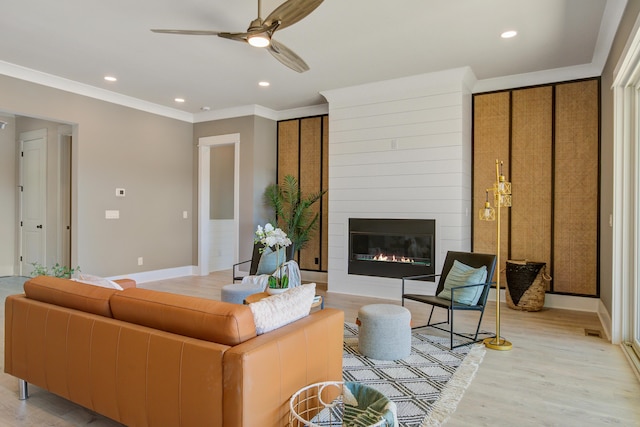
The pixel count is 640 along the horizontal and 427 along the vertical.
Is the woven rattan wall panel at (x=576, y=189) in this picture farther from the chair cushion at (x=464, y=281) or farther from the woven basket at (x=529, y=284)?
the chair cushion at (x=464, y=281)

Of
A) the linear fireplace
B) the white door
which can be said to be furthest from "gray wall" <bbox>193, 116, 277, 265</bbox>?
the white door

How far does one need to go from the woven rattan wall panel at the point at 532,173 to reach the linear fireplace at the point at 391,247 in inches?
44.6

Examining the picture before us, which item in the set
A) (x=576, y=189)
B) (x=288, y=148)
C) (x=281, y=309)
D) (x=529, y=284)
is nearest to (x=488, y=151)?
(x=576, y=189)

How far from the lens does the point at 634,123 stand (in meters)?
3.54

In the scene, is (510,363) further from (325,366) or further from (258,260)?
(258,260)

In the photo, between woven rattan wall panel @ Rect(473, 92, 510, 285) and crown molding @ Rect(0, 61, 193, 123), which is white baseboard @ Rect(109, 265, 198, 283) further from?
woven rattan wall panel @ Rect(473, 92, 510, 285)

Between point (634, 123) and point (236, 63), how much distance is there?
412 centimetres

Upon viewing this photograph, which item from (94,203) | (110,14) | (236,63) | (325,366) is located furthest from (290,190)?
(325,366)

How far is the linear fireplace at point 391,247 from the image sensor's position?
5.42 m

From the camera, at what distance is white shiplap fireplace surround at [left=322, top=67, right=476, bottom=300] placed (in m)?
5.22

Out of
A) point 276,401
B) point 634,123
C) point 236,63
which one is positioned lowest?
point 276,401

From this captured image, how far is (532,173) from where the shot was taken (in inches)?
208

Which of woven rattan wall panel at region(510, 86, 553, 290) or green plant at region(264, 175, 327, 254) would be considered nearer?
woven rattan wall panel at region(510, 86, 553, 290)

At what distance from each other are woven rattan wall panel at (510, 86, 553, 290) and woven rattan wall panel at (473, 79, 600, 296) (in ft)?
0.03
